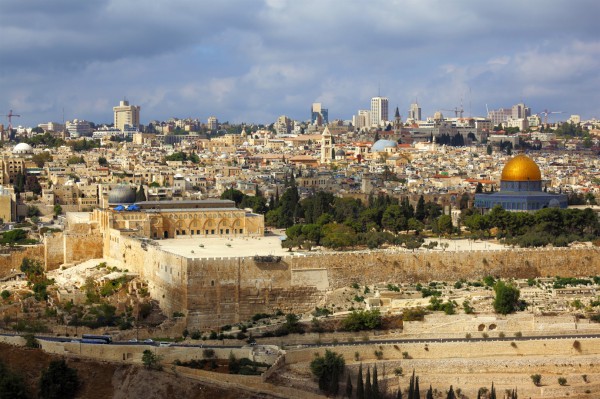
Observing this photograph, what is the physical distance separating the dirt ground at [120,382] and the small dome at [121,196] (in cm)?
1933

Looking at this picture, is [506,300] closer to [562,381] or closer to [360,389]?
[562,381]

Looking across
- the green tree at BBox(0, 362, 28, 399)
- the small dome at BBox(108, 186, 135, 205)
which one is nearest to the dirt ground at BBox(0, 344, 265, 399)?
the green tree at BBox(0, 362, 28, 399)

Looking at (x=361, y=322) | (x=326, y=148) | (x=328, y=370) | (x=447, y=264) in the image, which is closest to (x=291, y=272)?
(x=361, y=322)

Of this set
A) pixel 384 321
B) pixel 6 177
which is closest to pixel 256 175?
pixel 6 177

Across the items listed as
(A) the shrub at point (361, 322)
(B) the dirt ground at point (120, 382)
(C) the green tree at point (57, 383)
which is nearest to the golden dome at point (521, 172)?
(A) the shrub at point (361, 322)

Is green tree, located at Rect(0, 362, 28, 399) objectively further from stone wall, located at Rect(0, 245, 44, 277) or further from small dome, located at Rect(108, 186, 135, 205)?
small dome, located at Rect(108, 186, 135, 205)

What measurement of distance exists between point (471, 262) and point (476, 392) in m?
9.54

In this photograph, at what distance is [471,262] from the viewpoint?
4588 cm

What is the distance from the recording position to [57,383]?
1350 inches

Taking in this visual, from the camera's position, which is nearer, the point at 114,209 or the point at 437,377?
the point at 437,377

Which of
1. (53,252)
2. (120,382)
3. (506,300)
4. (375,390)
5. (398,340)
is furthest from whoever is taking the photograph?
(53,252)

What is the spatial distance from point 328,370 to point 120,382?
5.79 m

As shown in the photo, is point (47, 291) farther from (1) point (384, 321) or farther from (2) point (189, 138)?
(2) point (189, 138)

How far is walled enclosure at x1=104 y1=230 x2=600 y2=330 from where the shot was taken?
137 ft
